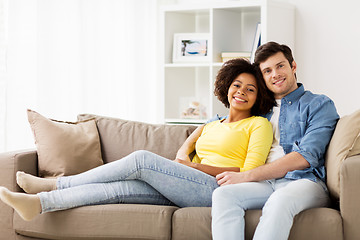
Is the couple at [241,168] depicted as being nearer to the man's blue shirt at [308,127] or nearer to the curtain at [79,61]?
the man's blue shirt at [308,127]

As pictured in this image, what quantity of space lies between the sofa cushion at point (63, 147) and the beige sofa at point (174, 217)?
0.36 feet

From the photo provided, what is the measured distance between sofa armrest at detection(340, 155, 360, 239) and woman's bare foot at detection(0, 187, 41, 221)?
1.26 metres

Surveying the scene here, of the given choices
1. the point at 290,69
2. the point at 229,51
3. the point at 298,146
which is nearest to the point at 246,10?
the point at 229,51

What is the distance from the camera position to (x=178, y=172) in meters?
2.31

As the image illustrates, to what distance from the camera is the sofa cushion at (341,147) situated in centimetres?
216

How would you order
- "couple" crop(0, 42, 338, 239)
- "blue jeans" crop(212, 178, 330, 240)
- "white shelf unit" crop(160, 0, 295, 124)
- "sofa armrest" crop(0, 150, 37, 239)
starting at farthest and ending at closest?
"white shelf unit" crop(160, 0, 295, 124)
"sofa armrest" crop(0, 150, 37, 239)
"couple" crop(0, 42, 338, 239)
"blue jeans" crop(212, 178, 330, 240)

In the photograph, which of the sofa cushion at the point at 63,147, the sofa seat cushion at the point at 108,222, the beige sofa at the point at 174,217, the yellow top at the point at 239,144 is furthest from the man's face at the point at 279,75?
the sofa cushion at the point at 63,147

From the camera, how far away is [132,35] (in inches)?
173

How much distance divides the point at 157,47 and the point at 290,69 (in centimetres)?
217

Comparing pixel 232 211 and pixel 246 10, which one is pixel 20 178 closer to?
pixel 232 211

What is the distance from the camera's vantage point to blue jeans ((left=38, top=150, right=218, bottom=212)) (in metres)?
2.29

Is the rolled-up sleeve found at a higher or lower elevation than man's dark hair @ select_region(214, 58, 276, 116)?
lower

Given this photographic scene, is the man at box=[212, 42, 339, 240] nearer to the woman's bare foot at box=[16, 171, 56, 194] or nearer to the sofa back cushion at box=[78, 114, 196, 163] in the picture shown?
the sofa back cushion at box=[78, 114, 196, 163]

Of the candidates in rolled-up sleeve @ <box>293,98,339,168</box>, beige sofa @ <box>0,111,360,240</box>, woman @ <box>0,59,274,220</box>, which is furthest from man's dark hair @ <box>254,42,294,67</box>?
beige sofa @ <box>0,111,360,240</box>
